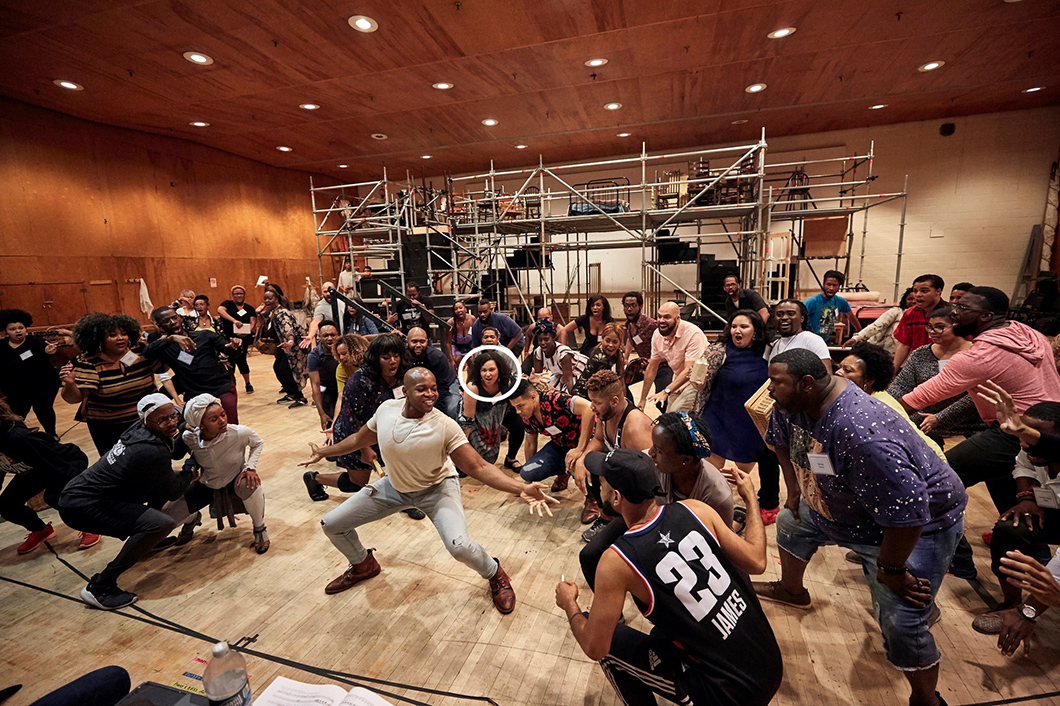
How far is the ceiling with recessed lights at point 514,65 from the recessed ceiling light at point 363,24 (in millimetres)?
28

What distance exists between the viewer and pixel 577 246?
1017 centimetres

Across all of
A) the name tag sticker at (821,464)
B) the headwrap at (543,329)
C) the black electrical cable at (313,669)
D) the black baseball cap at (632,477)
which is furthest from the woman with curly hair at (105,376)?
the name tag sticker at (821,464)

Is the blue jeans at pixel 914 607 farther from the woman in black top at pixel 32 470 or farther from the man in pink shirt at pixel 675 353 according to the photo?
the woman in black top at pixel 32 470

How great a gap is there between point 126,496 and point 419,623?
2.01 meters

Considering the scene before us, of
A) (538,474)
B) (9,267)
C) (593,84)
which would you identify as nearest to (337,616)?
(538,474)

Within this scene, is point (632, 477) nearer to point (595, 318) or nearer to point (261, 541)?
point (261, 541)

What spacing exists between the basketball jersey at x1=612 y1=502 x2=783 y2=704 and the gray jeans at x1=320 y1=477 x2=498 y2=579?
130 cm

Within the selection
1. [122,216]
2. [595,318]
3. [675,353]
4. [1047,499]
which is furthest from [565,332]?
[122,216]

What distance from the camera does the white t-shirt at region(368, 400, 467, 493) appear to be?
2.57m

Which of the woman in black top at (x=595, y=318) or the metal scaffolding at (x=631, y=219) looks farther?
the metal scaffolding at (x=631, y=219)

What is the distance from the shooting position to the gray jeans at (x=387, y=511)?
2.57m

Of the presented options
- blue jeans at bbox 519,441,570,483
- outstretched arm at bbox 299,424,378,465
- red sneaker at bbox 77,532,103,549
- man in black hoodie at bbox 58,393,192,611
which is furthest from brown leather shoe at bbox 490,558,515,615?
red sneaker at bbox 77,532,103,549

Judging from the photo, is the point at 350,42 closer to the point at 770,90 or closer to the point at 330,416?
the point at 330,416

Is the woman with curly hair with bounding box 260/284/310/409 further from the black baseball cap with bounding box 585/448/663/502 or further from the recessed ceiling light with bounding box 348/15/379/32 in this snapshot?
the black baseball cap with bounding box 585/448/663/502
